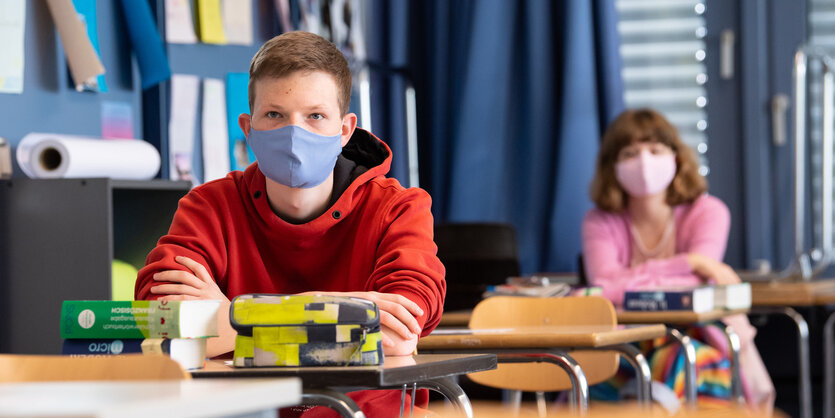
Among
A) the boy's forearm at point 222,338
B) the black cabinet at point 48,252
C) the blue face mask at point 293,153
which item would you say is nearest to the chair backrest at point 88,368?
the boy's forearm at point 222,338

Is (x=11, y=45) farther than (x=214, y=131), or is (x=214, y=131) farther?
(x=214, y=131)

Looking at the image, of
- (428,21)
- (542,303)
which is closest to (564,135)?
(428,21)

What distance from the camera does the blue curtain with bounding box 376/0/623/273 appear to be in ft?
14.6

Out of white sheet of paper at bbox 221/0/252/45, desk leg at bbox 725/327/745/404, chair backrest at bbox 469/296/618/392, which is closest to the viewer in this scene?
chair backrest at bbox 469/296/618/392

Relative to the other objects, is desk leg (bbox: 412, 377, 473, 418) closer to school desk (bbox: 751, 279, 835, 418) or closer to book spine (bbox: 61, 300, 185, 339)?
book spine (bbox: 61, 300, 185, 339)

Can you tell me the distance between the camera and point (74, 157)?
2.79 meters

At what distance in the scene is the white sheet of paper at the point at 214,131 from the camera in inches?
141

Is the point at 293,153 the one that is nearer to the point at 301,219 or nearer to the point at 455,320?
the point at 301,219

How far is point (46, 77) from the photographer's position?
3064mm

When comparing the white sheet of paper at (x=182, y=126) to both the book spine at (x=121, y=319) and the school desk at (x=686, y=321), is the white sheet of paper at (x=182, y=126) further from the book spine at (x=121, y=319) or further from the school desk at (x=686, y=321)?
the book spine at (x=121, y=319)

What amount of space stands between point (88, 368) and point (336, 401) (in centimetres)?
34

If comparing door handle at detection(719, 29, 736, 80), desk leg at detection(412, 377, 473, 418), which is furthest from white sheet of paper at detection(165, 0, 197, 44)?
door handle at detection(719, 29, 736, 80)

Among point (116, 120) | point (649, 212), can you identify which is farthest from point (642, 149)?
point (116, 120)

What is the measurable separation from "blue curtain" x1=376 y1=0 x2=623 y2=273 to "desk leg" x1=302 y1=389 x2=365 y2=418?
2.93m
